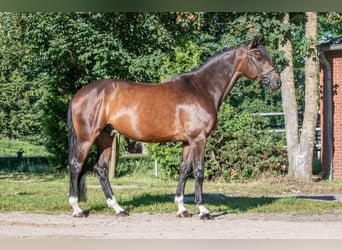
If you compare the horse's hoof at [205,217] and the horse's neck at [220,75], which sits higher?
the horse's neck at [220,75]

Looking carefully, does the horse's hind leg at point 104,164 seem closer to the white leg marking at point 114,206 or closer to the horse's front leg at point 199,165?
the white leg marking at point 114,206

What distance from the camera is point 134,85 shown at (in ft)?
27.0

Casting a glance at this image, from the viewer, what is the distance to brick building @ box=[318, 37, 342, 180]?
16750 mm

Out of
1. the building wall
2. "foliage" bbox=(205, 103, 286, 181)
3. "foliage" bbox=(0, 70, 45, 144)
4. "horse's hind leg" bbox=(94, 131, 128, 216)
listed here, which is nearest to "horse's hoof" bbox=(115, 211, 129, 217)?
"horse's hind leg" bbox=(94, 131, 128, 216)

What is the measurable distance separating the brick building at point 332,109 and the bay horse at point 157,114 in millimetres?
8999

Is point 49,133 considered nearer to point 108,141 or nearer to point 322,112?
point 322,112

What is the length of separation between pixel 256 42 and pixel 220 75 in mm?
651

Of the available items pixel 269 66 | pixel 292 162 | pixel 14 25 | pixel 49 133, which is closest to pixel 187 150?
pixel 269 66

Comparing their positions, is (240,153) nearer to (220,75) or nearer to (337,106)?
(337,106)

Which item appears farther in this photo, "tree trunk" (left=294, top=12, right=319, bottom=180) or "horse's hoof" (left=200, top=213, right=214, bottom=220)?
"tree trunk" (left=294, top=12, right=319, bottom=180)

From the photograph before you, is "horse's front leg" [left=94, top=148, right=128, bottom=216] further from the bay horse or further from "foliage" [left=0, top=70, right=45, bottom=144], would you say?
"foliage" [left=0, top=70, right=45, bottom=144]

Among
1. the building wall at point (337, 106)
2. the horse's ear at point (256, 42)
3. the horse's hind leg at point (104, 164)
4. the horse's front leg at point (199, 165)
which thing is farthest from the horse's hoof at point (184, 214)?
the building wall at point (337, 106)

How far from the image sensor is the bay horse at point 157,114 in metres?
8.07

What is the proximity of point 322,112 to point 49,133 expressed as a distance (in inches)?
310
